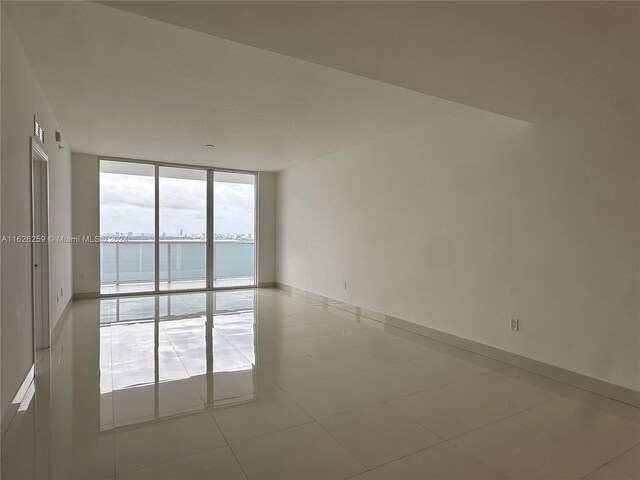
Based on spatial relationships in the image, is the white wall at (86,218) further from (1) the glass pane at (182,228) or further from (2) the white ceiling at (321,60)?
A: (2) the white ceiling at (321,60)

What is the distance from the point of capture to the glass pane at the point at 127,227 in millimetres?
7359

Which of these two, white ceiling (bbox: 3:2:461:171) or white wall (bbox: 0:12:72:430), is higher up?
white ceiling (bbox: 3:2:461:171)

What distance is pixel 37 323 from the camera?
12.8 feet

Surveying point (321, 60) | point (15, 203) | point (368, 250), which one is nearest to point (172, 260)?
point (368, 250)

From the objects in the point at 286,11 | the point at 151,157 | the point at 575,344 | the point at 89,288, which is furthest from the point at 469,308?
the point at 89,288

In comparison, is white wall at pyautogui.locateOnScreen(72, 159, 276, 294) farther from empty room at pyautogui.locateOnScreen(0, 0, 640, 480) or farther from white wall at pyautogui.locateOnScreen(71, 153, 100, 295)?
empty room at pyautogui.locateOnScreen(0, 0, 640, 480)

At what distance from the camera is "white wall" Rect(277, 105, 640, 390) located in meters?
2.95

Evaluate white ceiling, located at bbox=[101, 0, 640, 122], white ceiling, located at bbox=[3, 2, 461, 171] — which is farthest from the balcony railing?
white ceiling, located at bbox=[101, 0, 640, 122]

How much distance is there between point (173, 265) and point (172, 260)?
0.41 feet

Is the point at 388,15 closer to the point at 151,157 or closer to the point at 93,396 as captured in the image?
the point at 93,396

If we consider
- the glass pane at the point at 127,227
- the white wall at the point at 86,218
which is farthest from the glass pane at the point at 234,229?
the white wall at the point at 86,218

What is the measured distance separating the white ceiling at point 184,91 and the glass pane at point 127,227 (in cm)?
140

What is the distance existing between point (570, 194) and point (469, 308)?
4.98 feet

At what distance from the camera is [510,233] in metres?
3.71
